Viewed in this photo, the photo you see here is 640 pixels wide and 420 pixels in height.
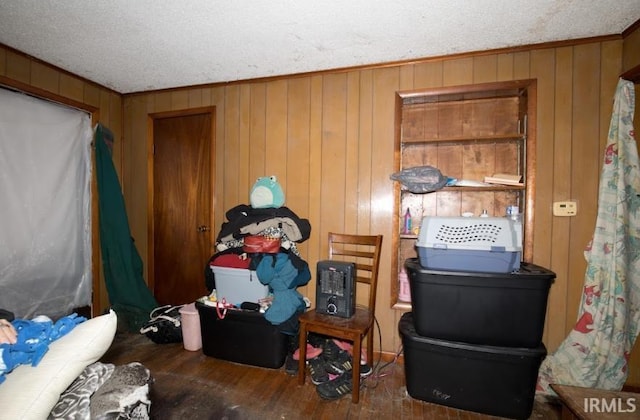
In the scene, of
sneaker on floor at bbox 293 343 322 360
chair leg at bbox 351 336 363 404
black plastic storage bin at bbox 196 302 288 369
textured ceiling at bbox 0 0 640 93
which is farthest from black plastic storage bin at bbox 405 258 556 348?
textured ceiling at bbox 0 0 640 93

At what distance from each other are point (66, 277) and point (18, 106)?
1419 millimetres

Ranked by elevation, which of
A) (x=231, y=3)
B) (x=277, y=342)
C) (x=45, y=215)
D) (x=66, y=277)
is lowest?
(x=277, y=342)

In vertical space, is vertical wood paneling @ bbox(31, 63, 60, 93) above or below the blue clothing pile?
above

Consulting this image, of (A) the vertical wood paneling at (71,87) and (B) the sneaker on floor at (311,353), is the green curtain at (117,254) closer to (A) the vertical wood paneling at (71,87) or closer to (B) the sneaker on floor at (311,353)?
(A) the vertical wood paneling at (71,87)

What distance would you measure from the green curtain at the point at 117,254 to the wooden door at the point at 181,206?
219mm

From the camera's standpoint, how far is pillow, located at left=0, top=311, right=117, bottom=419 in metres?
0.76

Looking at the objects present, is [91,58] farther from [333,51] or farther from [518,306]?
[518,306]

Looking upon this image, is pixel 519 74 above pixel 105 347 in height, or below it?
above

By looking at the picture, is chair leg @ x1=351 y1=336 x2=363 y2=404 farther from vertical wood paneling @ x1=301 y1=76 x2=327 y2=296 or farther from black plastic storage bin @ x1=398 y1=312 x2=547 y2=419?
vertical wood paneling @ x1=301 y1=76 x2=327 y2=296

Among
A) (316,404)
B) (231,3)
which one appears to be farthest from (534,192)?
(231,3)

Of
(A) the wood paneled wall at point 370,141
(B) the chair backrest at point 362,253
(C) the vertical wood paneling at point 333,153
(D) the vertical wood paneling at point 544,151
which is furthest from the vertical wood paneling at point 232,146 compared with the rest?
(D) the vertical wood paneling at point 544,151

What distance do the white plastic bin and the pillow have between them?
52.6 inches

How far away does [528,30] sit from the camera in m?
1.74

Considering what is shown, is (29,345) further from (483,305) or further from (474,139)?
(474,139)
